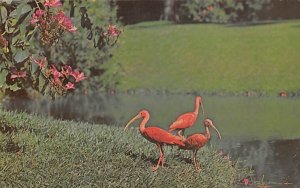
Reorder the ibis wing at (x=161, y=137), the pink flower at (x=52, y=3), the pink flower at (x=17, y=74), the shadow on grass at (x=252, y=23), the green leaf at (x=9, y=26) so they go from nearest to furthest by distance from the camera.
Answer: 1. the pink flower at (x=52, y=3)
2. the green leaf at (x=9, y=26)
3. the pink flower at (x=17, y=74)
4. the ibis wing at (x=161, y=137)
5. the shadow on grass at (x=252, y=23)

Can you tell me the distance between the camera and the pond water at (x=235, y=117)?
30.3 feet

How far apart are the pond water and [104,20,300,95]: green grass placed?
113 cm

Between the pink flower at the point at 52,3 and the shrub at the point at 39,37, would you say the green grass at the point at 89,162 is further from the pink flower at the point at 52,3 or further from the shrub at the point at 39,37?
the pink flower at the point at 52,3

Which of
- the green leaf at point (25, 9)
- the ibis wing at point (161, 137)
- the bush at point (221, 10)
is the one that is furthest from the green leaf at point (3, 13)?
the bush at point (221, 10)

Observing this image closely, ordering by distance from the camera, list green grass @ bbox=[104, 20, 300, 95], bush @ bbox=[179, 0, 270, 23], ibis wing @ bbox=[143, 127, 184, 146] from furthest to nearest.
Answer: bush @ bbox=[179, 0, 270, 23] < green grass @ bbox=[104, 20, 300, 95] < ibis wing @ bbox=[143, 127, 184, 146]

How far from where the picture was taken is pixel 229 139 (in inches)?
430

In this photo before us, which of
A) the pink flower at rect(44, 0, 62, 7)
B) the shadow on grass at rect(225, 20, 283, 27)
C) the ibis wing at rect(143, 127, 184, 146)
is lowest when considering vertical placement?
the ibis wing at rect(143, 127, 184, 146)

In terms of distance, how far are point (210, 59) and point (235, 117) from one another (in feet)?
22.6

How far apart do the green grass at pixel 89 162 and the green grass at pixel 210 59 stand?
9362 millimetres

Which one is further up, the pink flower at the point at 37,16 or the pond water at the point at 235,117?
the pink flower at the point at 37,16

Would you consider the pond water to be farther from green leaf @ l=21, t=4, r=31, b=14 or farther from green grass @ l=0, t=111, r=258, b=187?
green leaf @ l=21, t=4, r=31, b=14

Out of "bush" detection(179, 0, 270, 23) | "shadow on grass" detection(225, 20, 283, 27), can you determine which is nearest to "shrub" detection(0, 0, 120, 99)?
"shadow on grass" detection(225, 20, 283, 27)

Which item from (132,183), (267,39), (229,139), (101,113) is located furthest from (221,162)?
(267,39)

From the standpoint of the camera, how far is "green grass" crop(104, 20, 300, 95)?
18.2m
